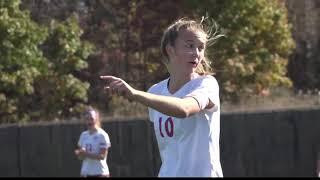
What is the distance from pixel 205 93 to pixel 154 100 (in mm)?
488

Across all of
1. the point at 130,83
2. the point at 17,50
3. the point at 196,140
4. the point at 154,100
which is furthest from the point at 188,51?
the point at 130,83

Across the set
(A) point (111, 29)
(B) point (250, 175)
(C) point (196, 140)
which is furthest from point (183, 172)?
(A) point (111, 29)

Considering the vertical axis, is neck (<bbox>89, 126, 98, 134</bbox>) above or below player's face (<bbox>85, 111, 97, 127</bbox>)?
below

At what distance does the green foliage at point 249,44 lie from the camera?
2370cm

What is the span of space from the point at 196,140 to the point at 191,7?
1988cm

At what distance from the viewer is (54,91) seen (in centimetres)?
2448

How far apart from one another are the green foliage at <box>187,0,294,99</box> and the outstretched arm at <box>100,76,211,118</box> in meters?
18.8

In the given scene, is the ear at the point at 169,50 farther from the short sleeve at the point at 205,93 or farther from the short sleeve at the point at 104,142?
the short sleeve at the point at 104,142

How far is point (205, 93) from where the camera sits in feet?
14.5

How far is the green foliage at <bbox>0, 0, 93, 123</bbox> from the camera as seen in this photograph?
70.6 feet

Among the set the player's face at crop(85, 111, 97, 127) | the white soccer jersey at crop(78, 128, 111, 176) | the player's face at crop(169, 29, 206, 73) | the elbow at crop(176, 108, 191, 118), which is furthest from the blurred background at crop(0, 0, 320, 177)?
the elbow at crop(176, 108, 191, 118)

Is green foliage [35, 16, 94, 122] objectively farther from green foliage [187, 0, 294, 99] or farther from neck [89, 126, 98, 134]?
neck [89, 126, 98, 134]

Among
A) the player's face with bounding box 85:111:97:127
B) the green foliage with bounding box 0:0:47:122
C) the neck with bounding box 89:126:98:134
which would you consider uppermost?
the green foliage with bounding box 0:0:47:122

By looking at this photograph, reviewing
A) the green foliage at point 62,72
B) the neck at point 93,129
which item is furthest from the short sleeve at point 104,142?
the green foliage at point 62,72
